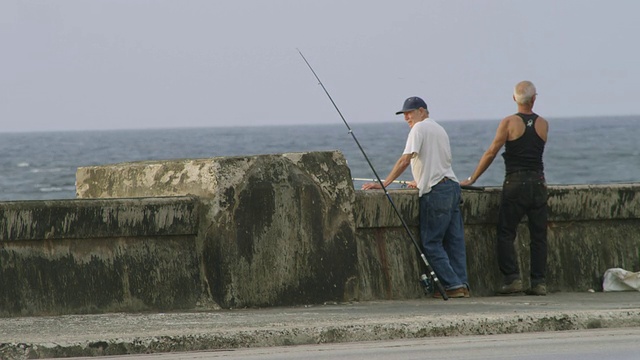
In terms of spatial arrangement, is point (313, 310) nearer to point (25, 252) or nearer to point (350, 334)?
point (350, 334)

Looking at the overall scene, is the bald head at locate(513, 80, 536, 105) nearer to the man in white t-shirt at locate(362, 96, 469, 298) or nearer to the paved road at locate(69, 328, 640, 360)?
the man in white t-shirt at locate(362, 96, 469, 298)

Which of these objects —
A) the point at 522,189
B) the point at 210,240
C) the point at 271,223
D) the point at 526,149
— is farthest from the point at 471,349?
the point at 526,149

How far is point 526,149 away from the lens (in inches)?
356

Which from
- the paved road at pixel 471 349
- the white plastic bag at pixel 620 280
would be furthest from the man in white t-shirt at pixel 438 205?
the paved road at pixel 471 349

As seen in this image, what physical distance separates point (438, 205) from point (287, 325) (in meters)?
2.04

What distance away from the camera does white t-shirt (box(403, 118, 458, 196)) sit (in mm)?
8859

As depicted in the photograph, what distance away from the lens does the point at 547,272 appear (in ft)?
30.9

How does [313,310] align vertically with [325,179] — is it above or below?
below

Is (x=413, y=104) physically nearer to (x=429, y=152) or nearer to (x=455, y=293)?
(x=429, y=152)

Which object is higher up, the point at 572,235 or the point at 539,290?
the point at 572,235

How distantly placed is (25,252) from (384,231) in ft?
7.94

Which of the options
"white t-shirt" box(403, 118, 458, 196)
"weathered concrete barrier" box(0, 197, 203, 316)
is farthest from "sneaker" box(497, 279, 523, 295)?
"weathered concrete barrier" box(0, 197, 203, 316)

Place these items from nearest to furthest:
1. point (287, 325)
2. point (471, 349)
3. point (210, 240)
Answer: point (471, 349) → point (287, 325) → point (210, 240)

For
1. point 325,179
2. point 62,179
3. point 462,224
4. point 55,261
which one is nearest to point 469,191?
point 462,224
